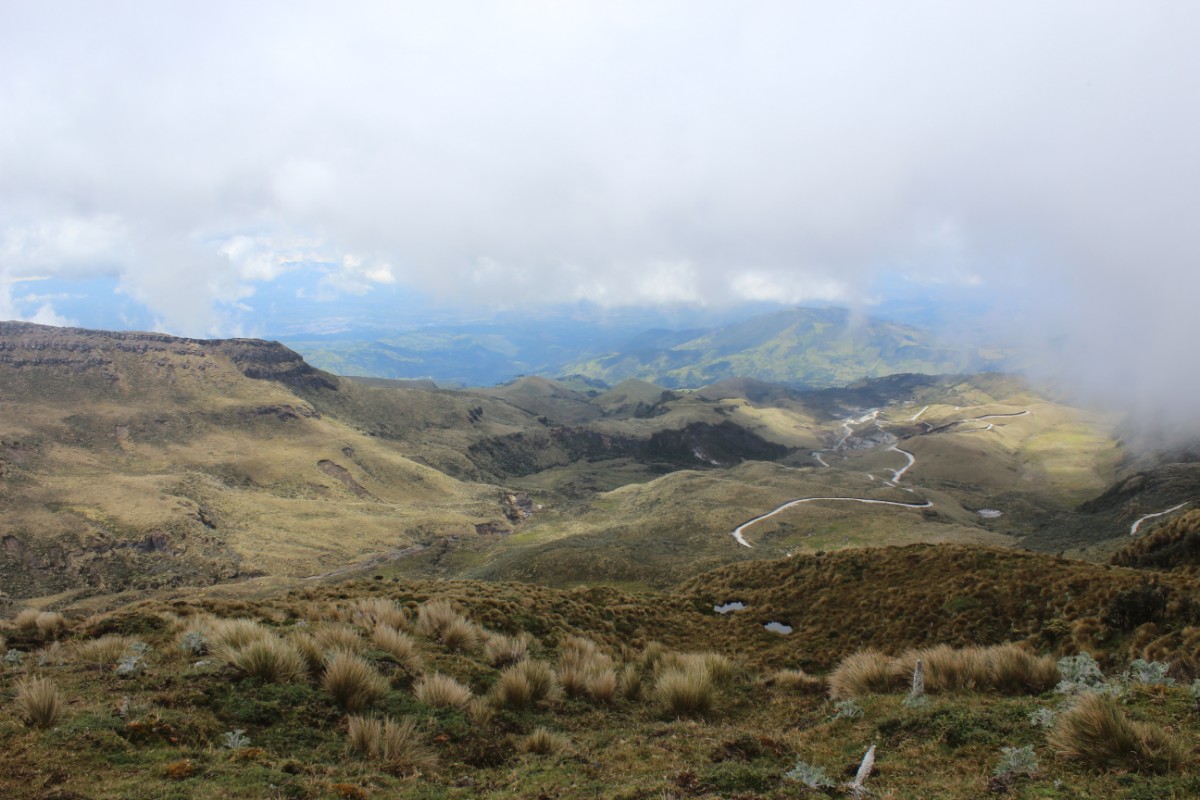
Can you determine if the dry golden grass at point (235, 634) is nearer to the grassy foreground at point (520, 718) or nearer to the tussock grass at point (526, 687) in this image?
the grassy foreground at point (520, 718)

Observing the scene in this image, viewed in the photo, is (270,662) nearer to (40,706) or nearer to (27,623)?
(40,706)

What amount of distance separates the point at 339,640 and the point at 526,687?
3.63 meters

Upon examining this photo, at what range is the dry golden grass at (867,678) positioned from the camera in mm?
10336

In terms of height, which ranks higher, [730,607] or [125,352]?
[125,352]

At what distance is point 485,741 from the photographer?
26.6 feet

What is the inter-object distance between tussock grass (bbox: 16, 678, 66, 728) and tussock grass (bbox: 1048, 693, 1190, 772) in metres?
10.6

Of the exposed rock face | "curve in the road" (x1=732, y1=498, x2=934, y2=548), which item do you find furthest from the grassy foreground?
the exposed rock face

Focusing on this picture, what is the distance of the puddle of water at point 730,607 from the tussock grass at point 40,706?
20.1 metres

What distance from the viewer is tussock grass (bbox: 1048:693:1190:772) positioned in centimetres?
521

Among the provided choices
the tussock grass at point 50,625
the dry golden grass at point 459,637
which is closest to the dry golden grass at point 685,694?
the dry golden grass at point 459,637

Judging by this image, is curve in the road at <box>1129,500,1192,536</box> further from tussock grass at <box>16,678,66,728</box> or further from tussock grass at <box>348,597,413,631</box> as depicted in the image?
tussock grass at <box>16,678,66,728</box>

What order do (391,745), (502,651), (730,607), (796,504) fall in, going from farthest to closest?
(796,504)
(730,607)
(502,651)
(391,745)

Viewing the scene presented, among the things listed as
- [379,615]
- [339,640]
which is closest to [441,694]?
[339,640]

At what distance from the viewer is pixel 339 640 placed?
10742 mm
